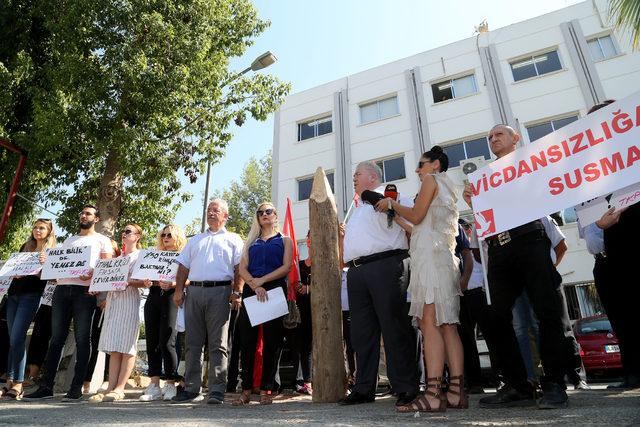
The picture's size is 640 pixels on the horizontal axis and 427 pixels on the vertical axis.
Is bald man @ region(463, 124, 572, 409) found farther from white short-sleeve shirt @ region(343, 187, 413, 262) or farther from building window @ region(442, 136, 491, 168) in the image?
building window @ region(442, 136, 491, 168)

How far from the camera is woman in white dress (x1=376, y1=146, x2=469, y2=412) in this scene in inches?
128

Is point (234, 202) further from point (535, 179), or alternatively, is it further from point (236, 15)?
point (535, 179)

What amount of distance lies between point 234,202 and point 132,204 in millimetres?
21978

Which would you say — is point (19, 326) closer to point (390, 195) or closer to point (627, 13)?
point (390, 195)

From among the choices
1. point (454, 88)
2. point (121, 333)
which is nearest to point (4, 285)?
point (121, 333)

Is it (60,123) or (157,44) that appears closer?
(60,123)

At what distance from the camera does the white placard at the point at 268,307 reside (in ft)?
14.7

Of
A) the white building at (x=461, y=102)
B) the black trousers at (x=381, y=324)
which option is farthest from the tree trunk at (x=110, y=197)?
the white building at (x=461, y=102)

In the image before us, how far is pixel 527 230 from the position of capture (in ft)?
11.1

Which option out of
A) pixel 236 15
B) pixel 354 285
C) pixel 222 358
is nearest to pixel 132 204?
pixel 236 15

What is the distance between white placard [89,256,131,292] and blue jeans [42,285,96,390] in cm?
22

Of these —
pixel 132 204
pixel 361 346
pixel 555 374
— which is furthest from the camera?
pixel 132 204

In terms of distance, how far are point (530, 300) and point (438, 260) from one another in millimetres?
687

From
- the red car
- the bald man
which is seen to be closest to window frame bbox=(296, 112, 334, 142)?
the red car
